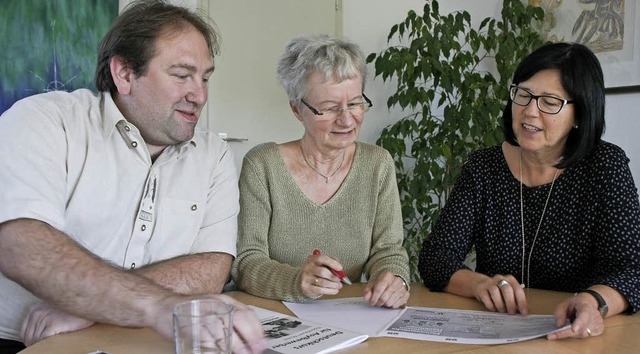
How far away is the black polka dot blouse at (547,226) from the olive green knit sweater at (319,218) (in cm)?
16

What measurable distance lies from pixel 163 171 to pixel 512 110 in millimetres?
982

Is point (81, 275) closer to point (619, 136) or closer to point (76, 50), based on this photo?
point (76, 50)

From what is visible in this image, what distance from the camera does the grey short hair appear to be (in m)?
1.81

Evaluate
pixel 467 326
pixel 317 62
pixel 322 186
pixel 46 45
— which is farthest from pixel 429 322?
pixel 46 45

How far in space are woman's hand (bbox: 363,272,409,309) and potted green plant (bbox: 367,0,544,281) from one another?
1.83 m

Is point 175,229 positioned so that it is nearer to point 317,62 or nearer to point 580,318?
point 317,62

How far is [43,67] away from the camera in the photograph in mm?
3062

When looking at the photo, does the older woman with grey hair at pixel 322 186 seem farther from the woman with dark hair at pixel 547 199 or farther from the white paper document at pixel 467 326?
the white paper document at pixel 467 326

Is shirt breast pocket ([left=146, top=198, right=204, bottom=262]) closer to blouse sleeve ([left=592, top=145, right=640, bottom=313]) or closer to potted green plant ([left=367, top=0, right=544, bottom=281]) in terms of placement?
blouse sleeve ([left=592, top=145, right=640, bottom=313])

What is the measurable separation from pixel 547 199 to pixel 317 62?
0.76 m

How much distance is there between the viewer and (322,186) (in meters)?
1.93

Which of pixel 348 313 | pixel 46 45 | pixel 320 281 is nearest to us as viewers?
pixel 348 313

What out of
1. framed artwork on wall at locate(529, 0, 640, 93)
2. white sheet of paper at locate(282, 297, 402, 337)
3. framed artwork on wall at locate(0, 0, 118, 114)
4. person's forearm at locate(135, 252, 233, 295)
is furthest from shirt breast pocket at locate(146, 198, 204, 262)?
framed artwork on wall at locate(529, 0, 640, 93)

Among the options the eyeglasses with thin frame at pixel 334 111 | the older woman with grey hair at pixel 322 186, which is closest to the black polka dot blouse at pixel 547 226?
the older woman with grey hair at pixel 322 186
